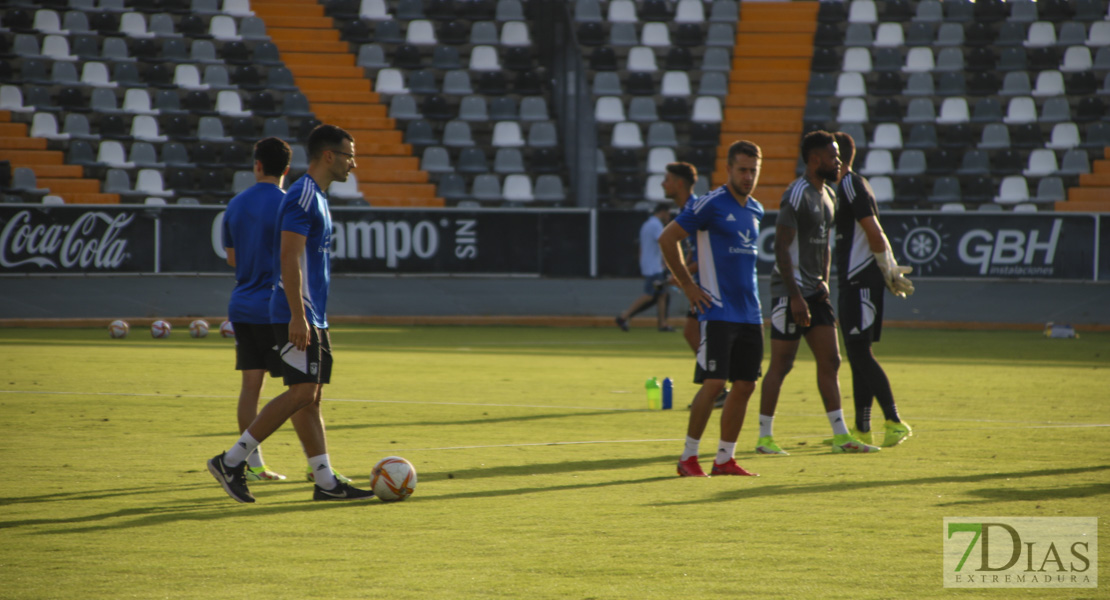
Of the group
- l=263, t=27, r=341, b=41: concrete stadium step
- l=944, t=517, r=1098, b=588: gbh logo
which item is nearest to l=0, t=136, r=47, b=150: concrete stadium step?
l=263, t=27, r=341, b=41: concrete stadium step

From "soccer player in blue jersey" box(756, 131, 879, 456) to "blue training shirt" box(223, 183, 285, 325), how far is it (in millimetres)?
3450

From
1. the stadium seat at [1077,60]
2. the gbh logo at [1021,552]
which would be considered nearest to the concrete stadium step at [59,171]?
the stadium seat at [1077,60]

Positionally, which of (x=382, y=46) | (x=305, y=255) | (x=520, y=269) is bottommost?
(x=520, y=269)

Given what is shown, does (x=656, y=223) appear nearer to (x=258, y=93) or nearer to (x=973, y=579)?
(x=258, y=93)

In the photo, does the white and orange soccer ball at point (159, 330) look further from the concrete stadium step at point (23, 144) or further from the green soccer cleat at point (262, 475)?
the green soccer cleat at point (262, 475)

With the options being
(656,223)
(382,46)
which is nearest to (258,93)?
(382,46)

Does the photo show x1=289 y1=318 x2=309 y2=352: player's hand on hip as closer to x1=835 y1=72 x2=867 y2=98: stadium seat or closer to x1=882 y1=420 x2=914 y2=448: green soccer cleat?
x1=882 y1=420 x2=914 y2=448: green soccer cleat

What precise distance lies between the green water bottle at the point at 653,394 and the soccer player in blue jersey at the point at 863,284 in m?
2.41

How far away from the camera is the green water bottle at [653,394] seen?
11.0 metres

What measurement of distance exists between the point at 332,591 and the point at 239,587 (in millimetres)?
371

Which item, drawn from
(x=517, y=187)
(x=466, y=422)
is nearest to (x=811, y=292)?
(x=466, y=422)

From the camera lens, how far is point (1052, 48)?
2919 cm

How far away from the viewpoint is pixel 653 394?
11.1 m

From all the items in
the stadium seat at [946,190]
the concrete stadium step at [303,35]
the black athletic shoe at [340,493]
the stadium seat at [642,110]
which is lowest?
the black athletic shoe at [340,493]
